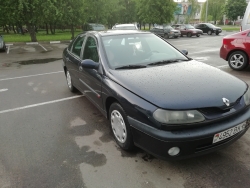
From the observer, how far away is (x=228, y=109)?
242cm

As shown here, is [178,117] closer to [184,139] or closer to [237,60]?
[184,139]

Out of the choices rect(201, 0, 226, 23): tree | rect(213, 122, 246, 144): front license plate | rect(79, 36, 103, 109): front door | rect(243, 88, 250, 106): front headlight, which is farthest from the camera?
rect(201, 0, 226, 23): tree

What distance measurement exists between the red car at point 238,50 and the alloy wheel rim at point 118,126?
5563mm

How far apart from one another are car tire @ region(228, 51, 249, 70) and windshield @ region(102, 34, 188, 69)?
13.3 feet

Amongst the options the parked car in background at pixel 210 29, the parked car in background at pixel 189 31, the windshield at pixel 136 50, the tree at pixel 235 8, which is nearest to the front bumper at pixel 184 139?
the windshield at pixel 136 50

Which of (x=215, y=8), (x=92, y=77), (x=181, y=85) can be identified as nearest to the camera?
(x=181, y=85)

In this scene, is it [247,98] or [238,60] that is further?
[238,60]

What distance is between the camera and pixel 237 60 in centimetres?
706

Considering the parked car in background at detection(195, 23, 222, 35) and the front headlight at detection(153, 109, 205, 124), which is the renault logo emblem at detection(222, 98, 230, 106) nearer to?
the front headlight at detection(153, 109, 205, 124)

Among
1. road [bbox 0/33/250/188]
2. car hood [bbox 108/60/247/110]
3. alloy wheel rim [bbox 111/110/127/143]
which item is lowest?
road [bbox 0/33/250/188]

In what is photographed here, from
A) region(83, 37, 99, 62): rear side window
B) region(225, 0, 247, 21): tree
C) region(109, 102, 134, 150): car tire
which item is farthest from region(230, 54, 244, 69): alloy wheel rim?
region(225, 0, 247, 21): tree

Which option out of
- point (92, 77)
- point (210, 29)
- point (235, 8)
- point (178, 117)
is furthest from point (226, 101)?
point (235, 8)

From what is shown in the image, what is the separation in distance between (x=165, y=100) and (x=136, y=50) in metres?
1.57

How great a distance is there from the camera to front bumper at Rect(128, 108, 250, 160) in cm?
222
